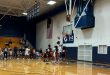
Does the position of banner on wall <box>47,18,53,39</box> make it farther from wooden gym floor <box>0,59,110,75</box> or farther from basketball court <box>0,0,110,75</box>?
wooden gym floor <box>0,59,110,75</box>

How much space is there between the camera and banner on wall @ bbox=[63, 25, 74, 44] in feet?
60.0

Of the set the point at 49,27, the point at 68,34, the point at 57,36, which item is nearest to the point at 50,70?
the point at 68,34

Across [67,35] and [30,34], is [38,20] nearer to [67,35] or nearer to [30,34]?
[30,34]

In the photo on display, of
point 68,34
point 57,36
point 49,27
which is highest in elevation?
point 49,27

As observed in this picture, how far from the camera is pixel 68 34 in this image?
19.0 m

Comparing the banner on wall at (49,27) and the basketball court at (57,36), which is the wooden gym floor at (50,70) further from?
the banner on wall at (49,27)

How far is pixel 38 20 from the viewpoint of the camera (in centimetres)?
2589

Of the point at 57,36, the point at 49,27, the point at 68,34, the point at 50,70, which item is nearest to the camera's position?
the point at 50,70

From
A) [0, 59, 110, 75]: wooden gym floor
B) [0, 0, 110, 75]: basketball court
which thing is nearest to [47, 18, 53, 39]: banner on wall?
[0, 0, 110, 75]: basketball court

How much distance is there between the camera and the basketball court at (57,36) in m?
11.2

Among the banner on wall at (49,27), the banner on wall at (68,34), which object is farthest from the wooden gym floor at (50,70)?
the banner on wall at (49,27)

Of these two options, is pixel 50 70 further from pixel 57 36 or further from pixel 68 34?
pixel 57 36

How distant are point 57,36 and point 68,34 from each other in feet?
7.02

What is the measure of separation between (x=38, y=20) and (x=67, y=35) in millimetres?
7698
